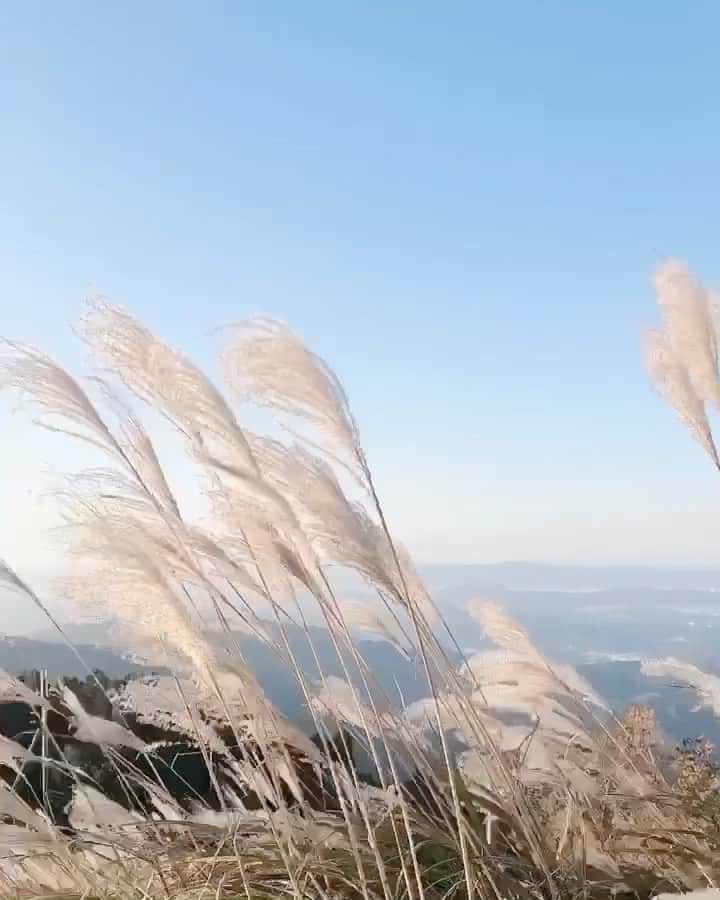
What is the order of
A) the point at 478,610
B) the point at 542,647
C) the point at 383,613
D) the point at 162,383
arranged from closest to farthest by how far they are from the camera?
the point at 162,383, the point at 383,613, the point at 542,647, the point at 478,610

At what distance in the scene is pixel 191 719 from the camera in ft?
5.88

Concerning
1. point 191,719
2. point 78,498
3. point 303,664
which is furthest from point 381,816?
point 78,498

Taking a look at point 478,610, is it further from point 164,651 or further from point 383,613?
point 164,651

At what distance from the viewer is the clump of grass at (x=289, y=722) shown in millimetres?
1447

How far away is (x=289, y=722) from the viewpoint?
1726 mm

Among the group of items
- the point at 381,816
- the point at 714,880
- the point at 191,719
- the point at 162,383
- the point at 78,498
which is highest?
the point at 162,383

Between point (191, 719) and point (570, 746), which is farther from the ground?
point (191, 719)

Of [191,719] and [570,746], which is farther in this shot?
[570,746]

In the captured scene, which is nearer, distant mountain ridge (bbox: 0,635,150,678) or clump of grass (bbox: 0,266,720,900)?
clump of grass (bbox: 0,266,720,900)

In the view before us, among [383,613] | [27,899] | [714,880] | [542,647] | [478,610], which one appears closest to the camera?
[714,880]

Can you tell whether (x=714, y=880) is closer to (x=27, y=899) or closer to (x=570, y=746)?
(x=570, y=746)

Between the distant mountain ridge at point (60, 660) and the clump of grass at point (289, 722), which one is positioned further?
the distant mountain ridge at point (60, 660)

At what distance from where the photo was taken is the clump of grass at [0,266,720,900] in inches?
57.0

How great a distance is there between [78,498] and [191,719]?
50 cm
